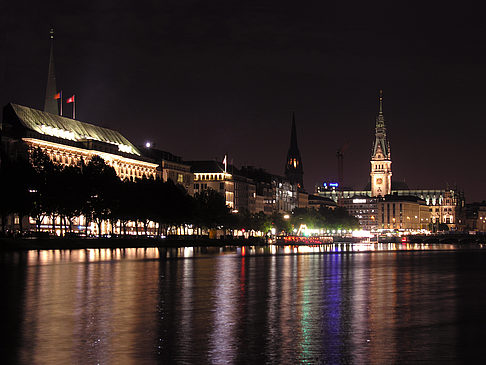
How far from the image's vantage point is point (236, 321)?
3525 cm

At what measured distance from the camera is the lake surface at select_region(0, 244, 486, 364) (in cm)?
2728

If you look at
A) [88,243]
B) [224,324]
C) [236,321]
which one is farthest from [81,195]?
[224,324]

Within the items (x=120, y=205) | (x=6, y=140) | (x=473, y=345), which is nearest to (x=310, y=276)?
(x=473, y=345)

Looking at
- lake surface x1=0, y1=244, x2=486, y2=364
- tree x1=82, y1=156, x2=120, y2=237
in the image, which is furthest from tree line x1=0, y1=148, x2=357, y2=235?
lake surface x1=0, y1=244, x2=486, y2=364

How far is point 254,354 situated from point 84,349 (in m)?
5.47

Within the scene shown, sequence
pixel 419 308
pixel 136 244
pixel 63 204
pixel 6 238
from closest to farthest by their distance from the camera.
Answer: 1. pixel 419 308
2. pixel 6 238
3. pixel 63 204
4. pixel 136 244

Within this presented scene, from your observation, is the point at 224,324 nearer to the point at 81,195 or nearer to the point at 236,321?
the point at 236,321

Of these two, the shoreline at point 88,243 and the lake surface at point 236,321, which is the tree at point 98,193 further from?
the lake surface at point 236,321

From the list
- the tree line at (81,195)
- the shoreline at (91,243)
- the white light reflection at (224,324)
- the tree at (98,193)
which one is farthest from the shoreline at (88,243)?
the white light reflection at (224,324)

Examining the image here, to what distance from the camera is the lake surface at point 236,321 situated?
27.3 meters

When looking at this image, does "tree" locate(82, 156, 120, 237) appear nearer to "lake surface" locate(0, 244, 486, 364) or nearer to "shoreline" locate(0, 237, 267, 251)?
"shoreline" locate(0, 237, 267, 251)

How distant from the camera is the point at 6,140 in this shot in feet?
589

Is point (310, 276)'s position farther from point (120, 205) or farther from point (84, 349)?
point (120, 205)

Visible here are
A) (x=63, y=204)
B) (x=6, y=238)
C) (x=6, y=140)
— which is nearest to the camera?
(x=6, y=238)
